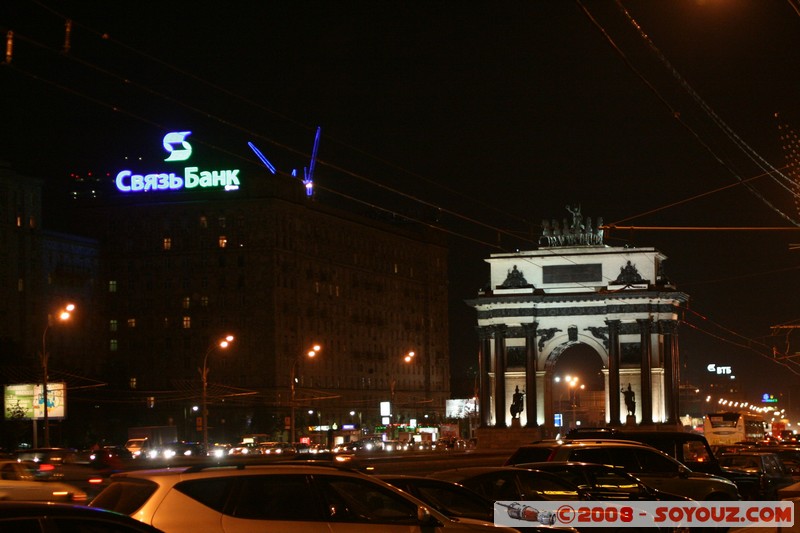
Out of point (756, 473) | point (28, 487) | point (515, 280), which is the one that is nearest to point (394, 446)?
point (515, 280)

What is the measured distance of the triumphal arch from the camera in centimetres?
8506

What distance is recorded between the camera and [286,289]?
121m

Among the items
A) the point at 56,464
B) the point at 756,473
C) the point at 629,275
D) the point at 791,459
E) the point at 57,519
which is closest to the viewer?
the point at 57,519

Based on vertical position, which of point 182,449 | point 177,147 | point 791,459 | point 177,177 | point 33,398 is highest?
point 177,147

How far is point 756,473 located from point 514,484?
1510 centimetres

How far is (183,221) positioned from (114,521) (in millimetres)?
113532

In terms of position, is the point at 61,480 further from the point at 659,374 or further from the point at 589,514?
the point at 659,374

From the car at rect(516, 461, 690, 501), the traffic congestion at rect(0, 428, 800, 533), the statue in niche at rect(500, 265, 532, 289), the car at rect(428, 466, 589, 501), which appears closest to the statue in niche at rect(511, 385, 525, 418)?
the statue in niche at rect(500, 265, 532, 289)

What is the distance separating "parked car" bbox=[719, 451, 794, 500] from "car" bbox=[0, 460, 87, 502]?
50.2 ft

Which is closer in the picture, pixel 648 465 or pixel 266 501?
pixel 266 501

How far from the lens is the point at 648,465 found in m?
25.5

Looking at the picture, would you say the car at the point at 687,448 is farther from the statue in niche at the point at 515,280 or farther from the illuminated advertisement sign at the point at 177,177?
the illuminated advertisement sign at the point at 177,177

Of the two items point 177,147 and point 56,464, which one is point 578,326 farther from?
point 56,464

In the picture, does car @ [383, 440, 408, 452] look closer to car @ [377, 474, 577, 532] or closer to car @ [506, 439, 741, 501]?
car @ [506, 439, 741, 501]
